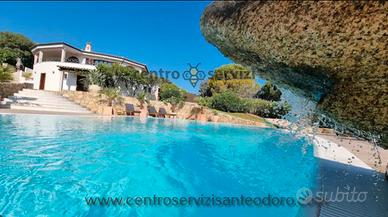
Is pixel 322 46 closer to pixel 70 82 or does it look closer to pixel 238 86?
pixel 70 82

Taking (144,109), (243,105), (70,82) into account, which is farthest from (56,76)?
(243,105)

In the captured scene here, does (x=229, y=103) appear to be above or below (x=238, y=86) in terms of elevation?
below

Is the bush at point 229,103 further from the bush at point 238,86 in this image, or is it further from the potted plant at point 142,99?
A: the potted plant at point 142,99

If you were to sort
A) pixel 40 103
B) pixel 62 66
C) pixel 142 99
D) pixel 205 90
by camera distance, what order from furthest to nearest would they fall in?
pixel 205 90, pixel 62 66, pixel 142 99, pixel 40 103

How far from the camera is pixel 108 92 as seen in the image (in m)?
24.3

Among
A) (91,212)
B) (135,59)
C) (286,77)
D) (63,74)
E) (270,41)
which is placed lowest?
(91,212)

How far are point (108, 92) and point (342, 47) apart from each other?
24207 mm

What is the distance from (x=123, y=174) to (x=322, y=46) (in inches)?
221

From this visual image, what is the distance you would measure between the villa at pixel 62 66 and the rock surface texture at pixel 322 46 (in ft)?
95.8

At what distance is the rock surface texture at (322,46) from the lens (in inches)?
71.6

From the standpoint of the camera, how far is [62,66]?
2889 cm

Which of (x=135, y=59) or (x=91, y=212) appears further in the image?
(x=135, y=59)

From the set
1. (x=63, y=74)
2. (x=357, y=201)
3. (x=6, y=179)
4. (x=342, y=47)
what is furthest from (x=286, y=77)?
(x=63, y=74)

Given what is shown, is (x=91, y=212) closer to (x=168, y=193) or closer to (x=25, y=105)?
(x=168, y=193)
